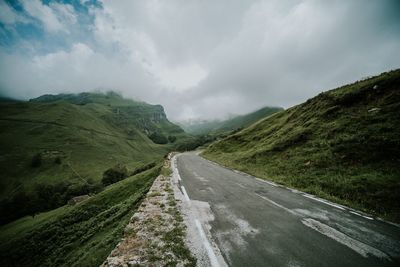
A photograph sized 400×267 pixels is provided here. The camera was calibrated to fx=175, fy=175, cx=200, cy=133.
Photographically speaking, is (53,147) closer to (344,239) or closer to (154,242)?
(154,242)

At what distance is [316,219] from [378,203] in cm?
398

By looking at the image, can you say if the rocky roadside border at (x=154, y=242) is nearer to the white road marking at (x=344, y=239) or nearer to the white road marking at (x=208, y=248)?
the white road marking at (x=208, y=248)

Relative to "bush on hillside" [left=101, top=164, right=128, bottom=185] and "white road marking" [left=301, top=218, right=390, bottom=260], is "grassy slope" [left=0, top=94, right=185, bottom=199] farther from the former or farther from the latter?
"white road marking" [left=301, top=218, right=390, bottom=260]

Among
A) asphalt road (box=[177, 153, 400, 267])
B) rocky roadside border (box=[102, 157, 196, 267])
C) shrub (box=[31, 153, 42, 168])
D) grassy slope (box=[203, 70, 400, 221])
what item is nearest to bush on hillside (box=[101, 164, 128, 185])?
shrub (box=[31, 153, 42, 168])

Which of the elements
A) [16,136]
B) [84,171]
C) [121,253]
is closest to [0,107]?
[16,136]

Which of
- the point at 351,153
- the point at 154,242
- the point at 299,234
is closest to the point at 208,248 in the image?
the point at 154,242

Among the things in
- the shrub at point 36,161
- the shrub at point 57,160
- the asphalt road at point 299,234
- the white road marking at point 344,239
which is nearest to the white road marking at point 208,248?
the asphalt road at point 299,234

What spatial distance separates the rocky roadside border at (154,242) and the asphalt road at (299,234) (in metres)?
1.25

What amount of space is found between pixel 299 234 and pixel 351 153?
1125cm

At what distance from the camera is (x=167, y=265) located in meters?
4.73

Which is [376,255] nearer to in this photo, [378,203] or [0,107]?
[378,203]

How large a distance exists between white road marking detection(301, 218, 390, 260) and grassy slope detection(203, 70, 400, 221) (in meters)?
3.22

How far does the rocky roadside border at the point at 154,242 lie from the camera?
4.96 meters

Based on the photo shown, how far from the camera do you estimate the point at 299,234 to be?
6078mm
